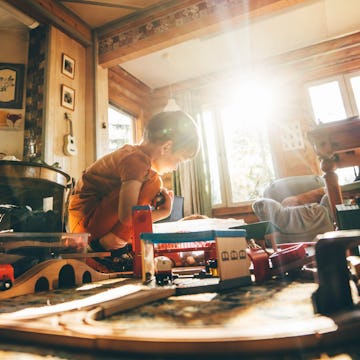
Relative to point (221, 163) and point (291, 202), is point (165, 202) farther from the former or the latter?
point (221, 163)

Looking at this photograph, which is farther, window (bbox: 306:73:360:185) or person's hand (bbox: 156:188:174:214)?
window (bbox: 306:73:360:185)

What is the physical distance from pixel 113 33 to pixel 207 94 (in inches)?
73.1

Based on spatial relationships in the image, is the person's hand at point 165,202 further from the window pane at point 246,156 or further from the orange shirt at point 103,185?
the window pane at point 246,156

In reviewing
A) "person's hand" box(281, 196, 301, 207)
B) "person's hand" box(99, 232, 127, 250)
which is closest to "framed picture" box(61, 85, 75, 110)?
"person's hand" box(99, 232, 127, 250)

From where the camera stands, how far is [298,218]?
8.57ft

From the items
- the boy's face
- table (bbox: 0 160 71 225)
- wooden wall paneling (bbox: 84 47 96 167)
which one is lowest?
the boy's face

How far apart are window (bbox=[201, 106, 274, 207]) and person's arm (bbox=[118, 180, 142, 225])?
3315 mm

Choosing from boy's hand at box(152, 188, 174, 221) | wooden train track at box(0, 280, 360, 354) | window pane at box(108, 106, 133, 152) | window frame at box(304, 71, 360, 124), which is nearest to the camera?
wooden train track at box(0, 280, 360, 354)

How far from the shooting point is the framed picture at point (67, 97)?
2898 millimetres

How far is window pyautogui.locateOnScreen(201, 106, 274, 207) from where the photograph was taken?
172 inches

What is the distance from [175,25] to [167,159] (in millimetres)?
2169

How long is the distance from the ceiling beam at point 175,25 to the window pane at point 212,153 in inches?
68.5

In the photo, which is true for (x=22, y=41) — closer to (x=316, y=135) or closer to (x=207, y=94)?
(x=207, y=94)

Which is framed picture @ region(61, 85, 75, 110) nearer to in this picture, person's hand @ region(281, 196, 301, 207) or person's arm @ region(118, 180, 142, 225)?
person's arm @ region(118, 180, 142, 225)
